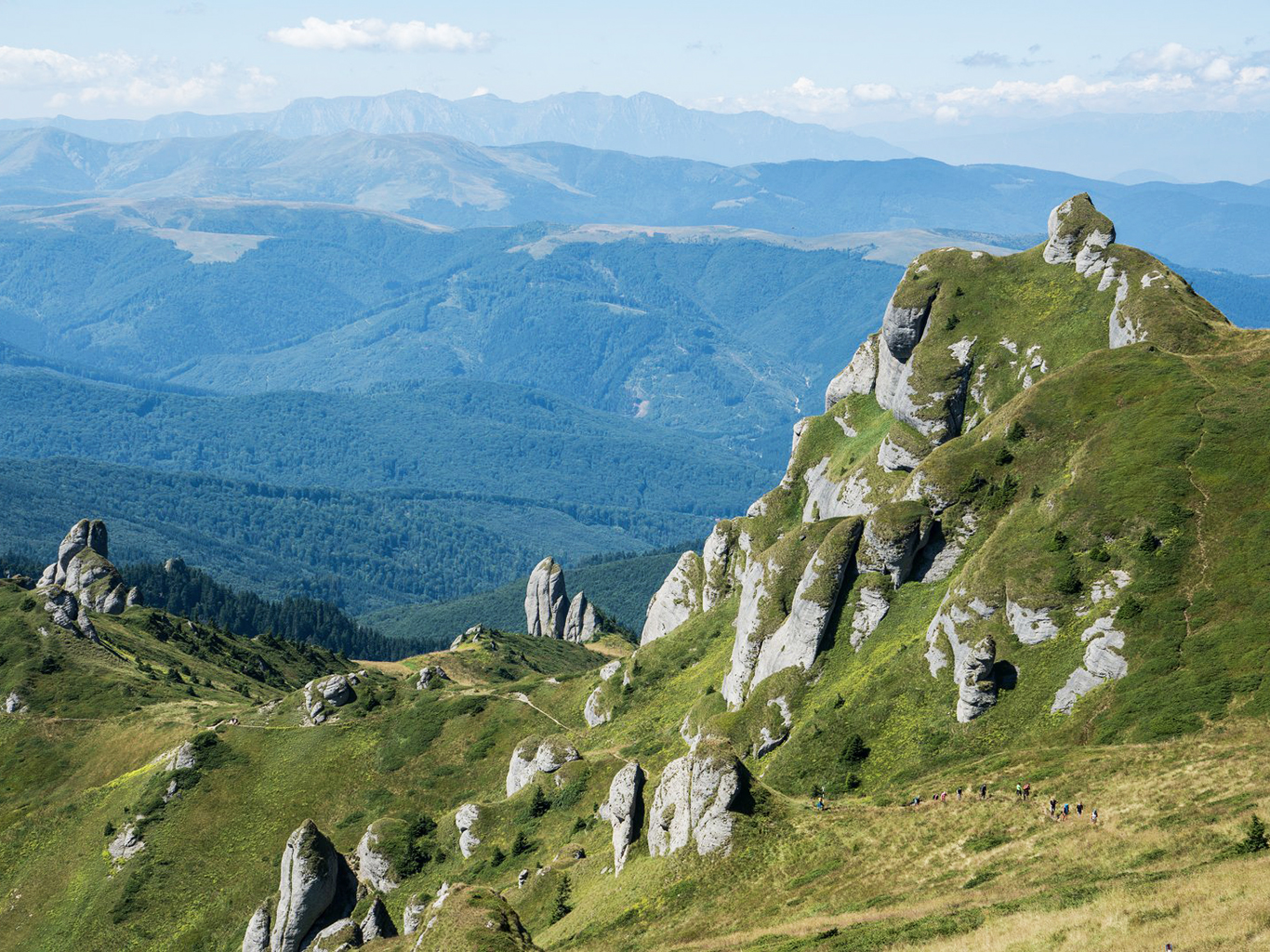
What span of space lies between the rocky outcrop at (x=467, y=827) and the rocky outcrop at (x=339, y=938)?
64.1 ft

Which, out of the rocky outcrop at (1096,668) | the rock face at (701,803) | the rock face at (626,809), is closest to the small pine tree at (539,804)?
the rock face at (626,809)

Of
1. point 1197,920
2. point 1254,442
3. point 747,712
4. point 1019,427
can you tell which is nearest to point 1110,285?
point 1019,427

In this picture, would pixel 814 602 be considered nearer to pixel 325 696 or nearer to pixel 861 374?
pixel 861 374

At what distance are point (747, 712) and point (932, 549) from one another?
24.1m

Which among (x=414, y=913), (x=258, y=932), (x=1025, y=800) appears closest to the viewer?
(x=1025, y=800)

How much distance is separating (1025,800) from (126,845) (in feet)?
311

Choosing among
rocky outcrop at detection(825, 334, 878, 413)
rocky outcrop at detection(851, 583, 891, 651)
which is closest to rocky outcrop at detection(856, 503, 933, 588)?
rocky outcrop at detection(851, 583, 891, 651)

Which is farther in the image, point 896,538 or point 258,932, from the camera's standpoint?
point 896,538

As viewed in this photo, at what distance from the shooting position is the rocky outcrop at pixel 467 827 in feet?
374

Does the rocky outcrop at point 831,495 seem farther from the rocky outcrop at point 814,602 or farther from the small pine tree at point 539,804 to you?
the small pine tree at point 539,804

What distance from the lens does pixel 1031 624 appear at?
307 feet

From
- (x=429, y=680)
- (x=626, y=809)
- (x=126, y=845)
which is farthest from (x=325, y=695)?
(x=626, y=809)

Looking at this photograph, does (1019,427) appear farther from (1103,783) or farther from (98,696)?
(98,696)

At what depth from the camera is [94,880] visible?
11919cm
